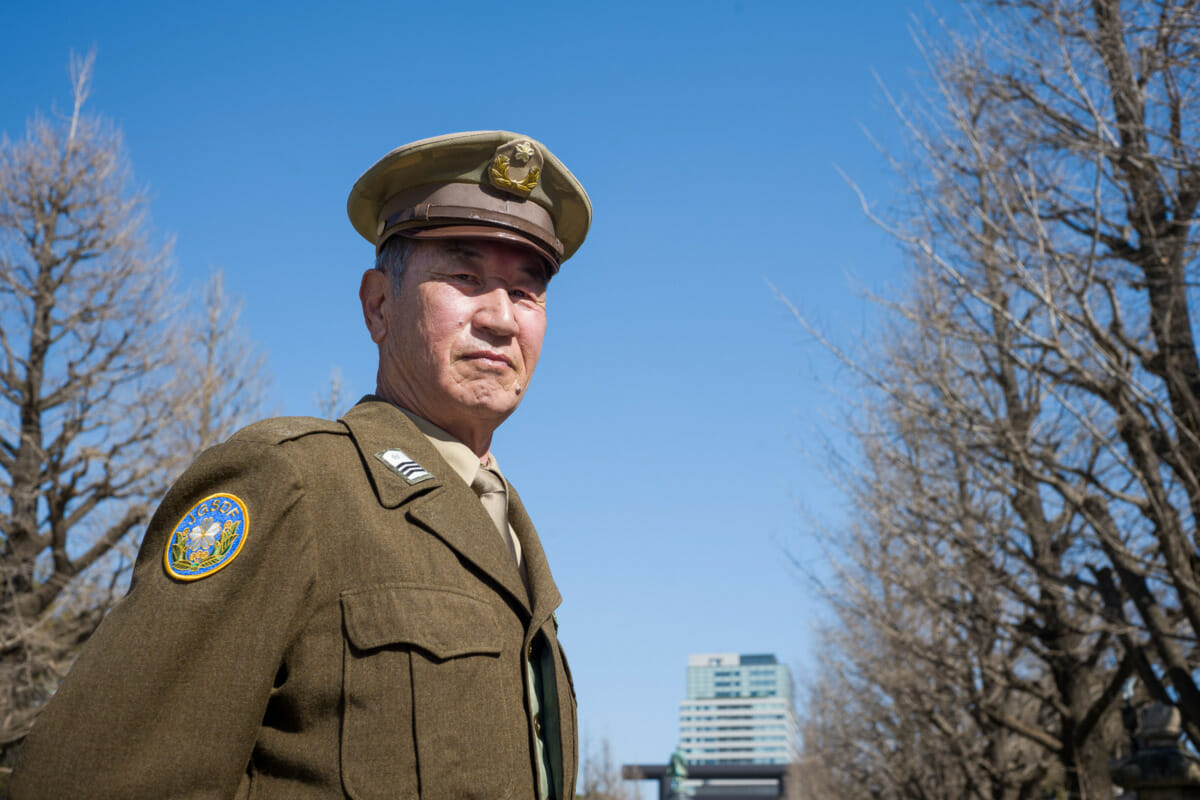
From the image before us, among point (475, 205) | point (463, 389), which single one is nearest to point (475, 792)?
point (463, 389)

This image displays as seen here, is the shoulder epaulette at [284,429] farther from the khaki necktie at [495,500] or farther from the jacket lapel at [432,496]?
the khaki necktie at [495,500]

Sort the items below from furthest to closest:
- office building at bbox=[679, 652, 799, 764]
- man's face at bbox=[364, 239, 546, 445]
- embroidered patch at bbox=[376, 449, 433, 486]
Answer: office building at bbox=[679, 652, 799, 764], man's face at bbox=[364, 239, 546, 445], embroidered patch at bbox=[376, 449, 433, 486]

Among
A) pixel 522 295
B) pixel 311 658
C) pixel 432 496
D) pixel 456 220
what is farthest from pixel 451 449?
pixel 311 658

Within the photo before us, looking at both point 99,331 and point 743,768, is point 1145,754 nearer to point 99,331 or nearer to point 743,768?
point 99,331

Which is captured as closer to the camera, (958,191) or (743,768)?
(958,191)

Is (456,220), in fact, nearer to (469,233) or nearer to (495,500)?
(469,233)

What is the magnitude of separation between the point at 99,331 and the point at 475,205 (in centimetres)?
1397

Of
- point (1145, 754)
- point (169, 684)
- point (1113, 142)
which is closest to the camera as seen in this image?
point (169, 684)

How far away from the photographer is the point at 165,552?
1.68 meters

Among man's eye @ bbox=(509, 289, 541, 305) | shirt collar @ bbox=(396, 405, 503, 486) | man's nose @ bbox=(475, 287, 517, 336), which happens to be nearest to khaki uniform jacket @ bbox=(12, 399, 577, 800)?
shirt collar @ bbox=(396, 405, 503, 486)

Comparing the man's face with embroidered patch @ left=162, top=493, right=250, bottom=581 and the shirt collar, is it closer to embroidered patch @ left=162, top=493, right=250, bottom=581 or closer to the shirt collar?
the shirt collar

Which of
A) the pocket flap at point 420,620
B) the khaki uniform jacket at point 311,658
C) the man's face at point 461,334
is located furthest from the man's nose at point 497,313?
the pocket flap at point 420,620

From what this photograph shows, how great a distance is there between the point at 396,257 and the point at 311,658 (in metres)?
0.90

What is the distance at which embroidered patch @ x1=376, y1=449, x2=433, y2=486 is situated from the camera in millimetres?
1958
